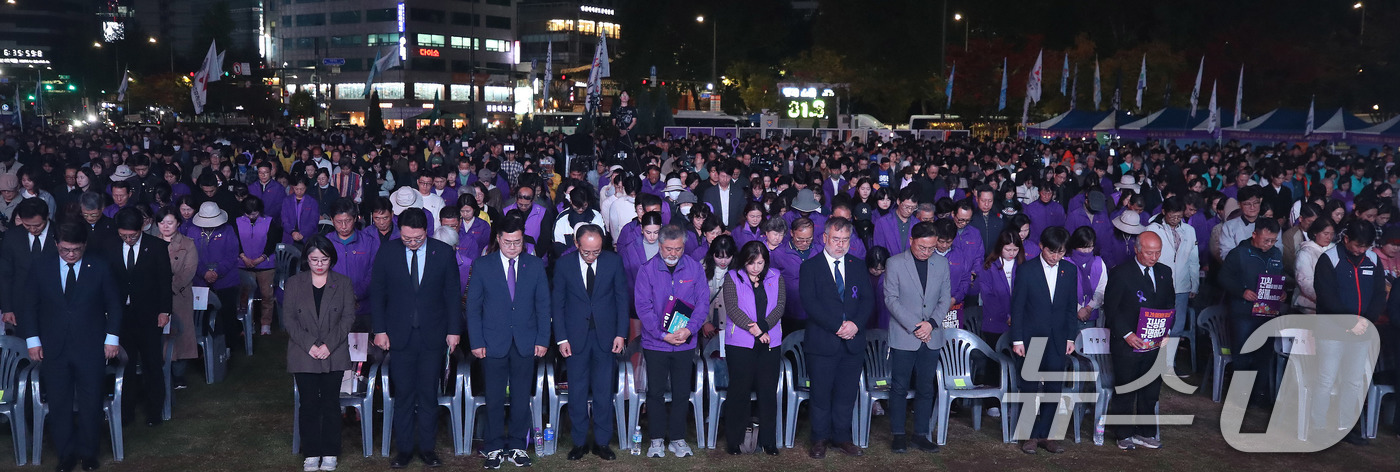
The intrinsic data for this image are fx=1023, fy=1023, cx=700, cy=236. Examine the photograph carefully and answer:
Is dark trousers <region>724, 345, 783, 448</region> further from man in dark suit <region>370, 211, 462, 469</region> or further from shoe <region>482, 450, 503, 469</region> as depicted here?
man in dark suit <region>370, 211, 462, 469</region>

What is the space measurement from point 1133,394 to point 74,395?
6.63 meters

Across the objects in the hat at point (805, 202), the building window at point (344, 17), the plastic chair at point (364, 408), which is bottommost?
the plastic chair at point (364, 408)

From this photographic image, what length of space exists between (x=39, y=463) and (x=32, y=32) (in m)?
129

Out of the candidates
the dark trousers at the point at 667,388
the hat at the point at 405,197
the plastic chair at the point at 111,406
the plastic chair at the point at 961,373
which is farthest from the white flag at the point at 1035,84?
the plastic chair at the point at 111,406

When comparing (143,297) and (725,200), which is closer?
(143,297)

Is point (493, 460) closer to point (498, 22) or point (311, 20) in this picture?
point (498, 22)

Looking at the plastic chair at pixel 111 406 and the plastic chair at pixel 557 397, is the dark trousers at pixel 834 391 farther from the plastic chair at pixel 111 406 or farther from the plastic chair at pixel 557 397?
the plastic chair at pixel 111 406

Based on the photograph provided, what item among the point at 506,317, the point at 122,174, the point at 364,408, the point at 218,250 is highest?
the point at 122,174

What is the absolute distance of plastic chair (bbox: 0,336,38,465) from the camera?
6.02 m

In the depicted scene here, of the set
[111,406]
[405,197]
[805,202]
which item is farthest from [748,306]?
[405,197]

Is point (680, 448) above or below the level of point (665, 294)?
below

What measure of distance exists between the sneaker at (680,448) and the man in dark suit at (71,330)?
341cm

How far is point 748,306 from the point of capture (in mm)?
6258

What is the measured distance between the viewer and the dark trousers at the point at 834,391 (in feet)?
21.1
